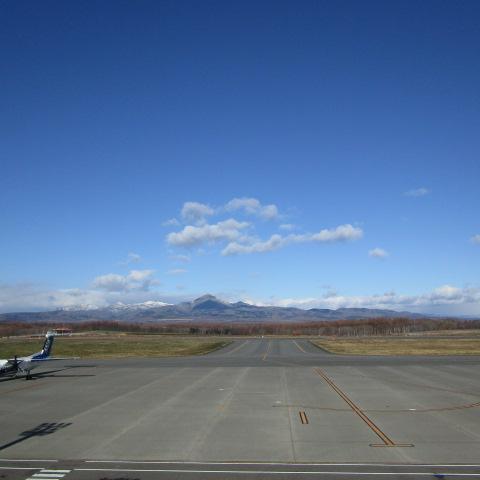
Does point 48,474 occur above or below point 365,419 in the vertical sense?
below

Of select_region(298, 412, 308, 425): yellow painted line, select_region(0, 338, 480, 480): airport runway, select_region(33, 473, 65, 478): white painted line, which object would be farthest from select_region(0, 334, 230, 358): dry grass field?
select_region(33, 473, 65, 478): white painted line

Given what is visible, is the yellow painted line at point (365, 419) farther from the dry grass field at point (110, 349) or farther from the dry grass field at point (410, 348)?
the dry grass field at point (110, 349)

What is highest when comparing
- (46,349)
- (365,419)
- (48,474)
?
(46,349)

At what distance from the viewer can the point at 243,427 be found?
22.4 metres

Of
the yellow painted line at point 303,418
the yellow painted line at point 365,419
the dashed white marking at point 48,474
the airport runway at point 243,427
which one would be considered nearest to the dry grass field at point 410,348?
the airport runway at point 243,427

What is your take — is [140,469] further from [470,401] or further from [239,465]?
[470,401]

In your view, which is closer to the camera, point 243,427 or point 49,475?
point 49,475

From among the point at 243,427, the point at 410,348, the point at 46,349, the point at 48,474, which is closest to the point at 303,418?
the point at 243,427

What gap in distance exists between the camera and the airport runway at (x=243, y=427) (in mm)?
16297

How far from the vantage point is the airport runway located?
Answer: 16.3m

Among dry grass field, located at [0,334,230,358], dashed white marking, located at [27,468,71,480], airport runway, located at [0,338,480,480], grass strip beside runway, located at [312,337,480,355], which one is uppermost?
grass strip beside runway, located at [312,337,480,355]

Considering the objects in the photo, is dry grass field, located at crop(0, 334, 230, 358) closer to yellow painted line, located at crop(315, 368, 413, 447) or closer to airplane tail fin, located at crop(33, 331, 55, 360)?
airplane tail fin, located at crop(33, 331, 55, 360)

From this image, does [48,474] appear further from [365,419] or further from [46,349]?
[46,349]

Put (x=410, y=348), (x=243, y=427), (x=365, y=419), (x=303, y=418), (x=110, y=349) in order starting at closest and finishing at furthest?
(x=243, y=427) → (x=365, y=419) → (x=303, y=418) → (x=410, y=348) → (x=110, y=349)
